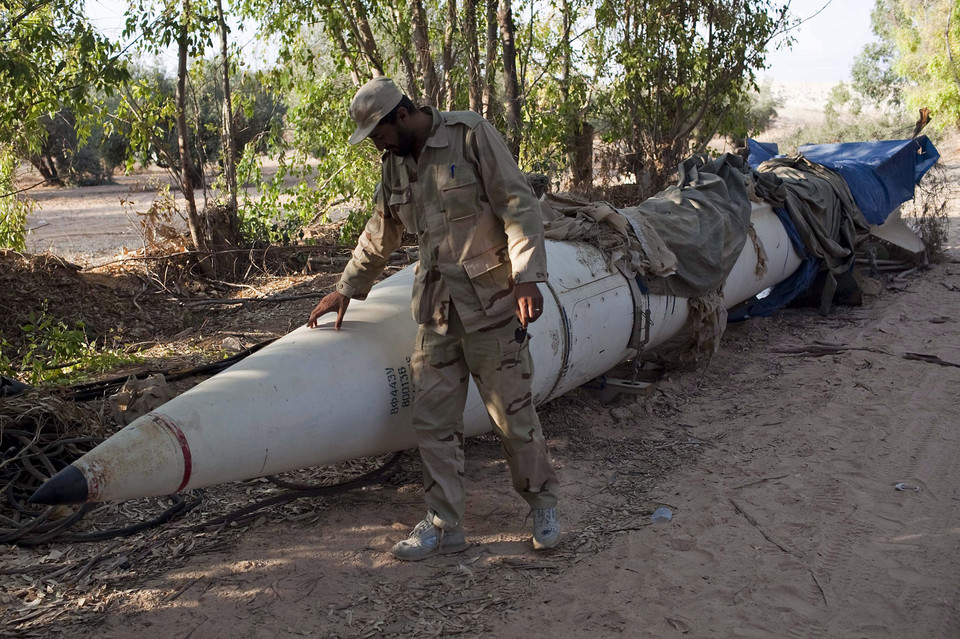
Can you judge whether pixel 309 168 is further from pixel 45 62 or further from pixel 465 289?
pixel 465 289

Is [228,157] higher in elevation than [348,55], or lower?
lower

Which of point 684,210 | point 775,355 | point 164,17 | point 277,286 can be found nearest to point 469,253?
point 684,210

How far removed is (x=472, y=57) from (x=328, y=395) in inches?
245

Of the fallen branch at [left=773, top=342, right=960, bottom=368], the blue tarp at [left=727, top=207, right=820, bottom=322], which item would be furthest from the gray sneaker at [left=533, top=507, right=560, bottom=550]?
the blue tarp at [left=727, top=207, right=820, bottom=322]

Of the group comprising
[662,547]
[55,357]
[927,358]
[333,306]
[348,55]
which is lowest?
[662,547]

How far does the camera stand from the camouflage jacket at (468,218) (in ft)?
9.99

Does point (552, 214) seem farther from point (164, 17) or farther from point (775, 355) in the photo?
point (164, 17)

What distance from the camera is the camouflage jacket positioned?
9.99 ft

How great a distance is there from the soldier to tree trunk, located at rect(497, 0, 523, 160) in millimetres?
5496

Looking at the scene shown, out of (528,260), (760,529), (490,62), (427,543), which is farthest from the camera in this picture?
(490,62)

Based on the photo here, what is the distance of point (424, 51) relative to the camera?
8.64 m

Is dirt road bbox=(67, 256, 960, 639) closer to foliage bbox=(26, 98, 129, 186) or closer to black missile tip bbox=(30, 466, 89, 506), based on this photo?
black missile tip bbox=(30, 466, 89, 506)

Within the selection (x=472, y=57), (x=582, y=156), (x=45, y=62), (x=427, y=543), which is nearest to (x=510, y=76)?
(x=472, y=57)

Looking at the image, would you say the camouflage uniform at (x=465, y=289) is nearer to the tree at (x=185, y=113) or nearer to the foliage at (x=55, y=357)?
the foliage at (x=55, y=357)
